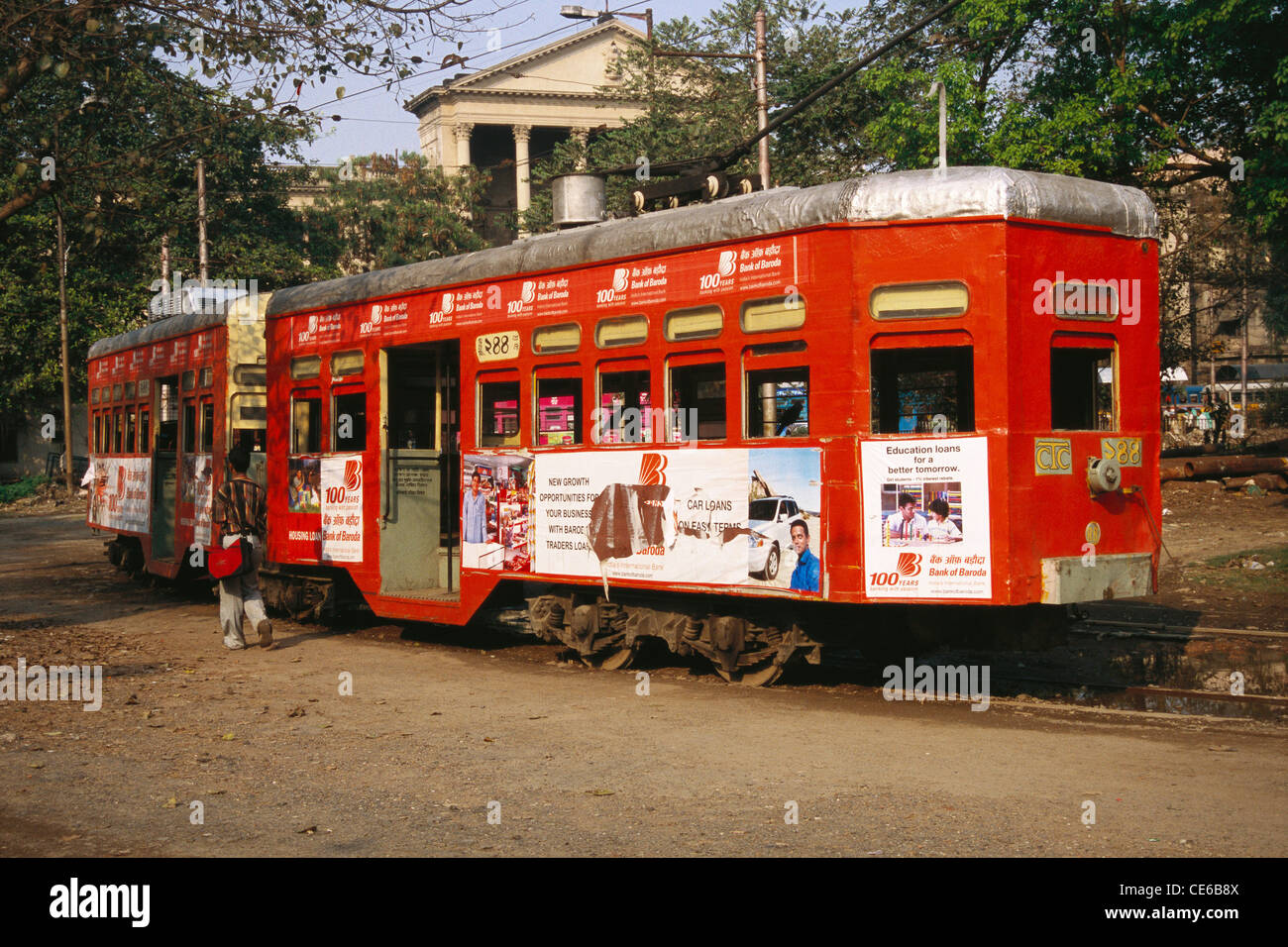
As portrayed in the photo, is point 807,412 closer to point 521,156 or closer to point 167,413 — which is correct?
point 167,413

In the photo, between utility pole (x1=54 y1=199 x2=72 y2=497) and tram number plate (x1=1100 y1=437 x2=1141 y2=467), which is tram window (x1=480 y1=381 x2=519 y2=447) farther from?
utility pole (x1=54 y1=199 x2=72 y2=497)

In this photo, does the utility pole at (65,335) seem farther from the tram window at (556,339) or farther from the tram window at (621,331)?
the tram window at (621,331)

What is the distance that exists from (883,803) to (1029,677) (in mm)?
4718

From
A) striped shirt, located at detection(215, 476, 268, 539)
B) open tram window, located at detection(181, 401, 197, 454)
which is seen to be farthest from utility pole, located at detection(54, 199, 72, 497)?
striped shirt, located at detection(215, 476, 268, 539)

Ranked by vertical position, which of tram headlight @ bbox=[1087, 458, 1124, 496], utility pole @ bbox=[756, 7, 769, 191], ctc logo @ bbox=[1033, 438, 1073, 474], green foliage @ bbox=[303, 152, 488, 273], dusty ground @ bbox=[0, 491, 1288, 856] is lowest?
dusty ground @ bbox=[0, 491, 1288, 856]

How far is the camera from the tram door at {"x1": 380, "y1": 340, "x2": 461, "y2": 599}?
13805mm

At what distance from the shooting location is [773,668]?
1046 cm

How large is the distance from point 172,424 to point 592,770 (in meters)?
12.9

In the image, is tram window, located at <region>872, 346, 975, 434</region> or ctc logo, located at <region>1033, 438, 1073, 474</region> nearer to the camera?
ctc logo, located at <region>1033, 438, 1073, 474</region>

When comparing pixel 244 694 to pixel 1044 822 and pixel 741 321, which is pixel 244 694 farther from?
pixel 1044 822

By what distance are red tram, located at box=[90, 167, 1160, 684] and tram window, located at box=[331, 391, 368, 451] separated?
0.68 m

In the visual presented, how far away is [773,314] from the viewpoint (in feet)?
32.3

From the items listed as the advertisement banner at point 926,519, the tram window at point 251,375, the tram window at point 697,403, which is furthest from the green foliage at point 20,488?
the advertisement banner at point 926,519

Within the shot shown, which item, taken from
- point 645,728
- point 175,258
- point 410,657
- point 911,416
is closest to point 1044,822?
point 645,728
